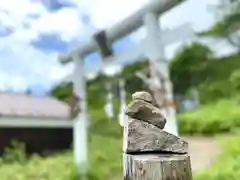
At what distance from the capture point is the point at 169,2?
2.40 meters

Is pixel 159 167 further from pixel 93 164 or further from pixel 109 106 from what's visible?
pixel 109 106

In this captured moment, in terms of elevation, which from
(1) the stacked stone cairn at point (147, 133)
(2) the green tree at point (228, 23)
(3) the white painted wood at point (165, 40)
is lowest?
(1) the stacked stone cairn at point (147, 133)

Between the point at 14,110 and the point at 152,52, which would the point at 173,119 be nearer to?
the point at 152,52

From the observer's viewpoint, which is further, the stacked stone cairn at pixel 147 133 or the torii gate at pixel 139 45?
the torii gate at pixel 139 45

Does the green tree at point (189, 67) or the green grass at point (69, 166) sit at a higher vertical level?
the green tree at point (189, 67)

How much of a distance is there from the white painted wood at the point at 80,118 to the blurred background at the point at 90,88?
7cm

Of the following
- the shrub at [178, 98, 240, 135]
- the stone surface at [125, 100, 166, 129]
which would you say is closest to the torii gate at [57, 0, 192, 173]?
the shrub at [178, 98, 240, 135]

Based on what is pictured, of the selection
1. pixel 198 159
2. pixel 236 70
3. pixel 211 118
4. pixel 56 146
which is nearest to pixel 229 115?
pixel 211 118

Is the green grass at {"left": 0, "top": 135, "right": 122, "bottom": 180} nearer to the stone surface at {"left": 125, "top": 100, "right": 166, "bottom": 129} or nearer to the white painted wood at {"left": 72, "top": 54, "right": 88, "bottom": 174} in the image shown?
the white painted wood at {"left": 72, "top": 54, "right": 88, "bottom": 174}

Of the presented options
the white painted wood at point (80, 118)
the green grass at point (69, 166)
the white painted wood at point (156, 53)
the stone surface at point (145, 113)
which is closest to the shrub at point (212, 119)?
the green grass at point (69, 166)

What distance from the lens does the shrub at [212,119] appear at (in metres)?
3.50

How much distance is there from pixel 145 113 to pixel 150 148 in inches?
2.6

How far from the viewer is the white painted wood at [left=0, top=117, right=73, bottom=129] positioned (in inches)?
131

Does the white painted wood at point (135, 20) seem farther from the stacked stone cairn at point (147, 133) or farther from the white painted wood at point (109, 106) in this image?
the stacked stone cairn at point (147, 133)
